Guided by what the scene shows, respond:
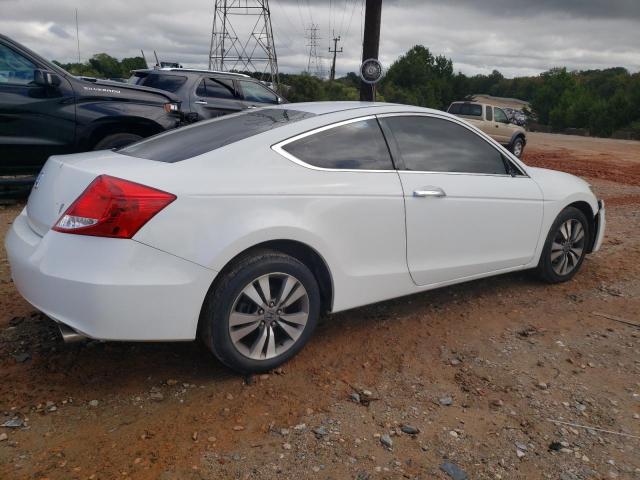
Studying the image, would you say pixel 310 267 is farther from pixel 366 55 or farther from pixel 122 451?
pixel 366 55

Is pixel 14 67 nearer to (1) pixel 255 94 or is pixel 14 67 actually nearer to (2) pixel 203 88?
(2) pixel 203 88

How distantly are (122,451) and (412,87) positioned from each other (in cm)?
8085

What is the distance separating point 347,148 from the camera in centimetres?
338

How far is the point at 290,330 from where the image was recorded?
3139mm

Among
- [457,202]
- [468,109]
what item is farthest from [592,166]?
[457,202]

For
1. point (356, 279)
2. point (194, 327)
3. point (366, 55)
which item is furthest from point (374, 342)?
point (366, 55)

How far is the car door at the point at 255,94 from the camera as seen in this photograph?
1014 centimetres

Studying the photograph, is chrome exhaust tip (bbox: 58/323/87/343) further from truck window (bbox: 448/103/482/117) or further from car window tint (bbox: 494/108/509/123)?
car window tint (bbox: 494/108/509/123)

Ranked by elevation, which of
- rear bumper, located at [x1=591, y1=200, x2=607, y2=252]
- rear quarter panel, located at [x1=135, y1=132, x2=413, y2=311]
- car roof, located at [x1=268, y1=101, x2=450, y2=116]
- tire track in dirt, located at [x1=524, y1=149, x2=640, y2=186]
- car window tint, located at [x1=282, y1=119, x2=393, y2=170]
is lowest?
tire track in dirt, located at [x1=524, y1=149, x2=640, y2=186]

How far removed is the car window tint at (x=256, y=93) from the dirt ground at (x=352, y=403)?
6.85 m

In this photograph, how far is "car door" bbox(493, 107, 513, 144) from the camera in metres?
17.6

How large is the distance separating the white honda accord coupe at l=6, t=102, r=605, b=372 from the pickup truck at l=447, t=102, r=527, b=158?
14.3 m

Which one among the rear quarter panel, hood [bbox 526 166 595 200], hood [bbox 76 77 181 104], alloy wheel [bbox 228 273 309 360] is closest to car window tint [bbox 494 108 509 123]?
hood [bbox 76 77 181 104]

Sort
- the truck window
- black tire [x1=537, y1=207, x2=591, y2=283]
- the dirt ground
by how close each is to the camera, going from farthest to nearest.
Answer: the truck window
black tire [x1=537, y1=207, x2=591, y2=283]
the dirt ground
